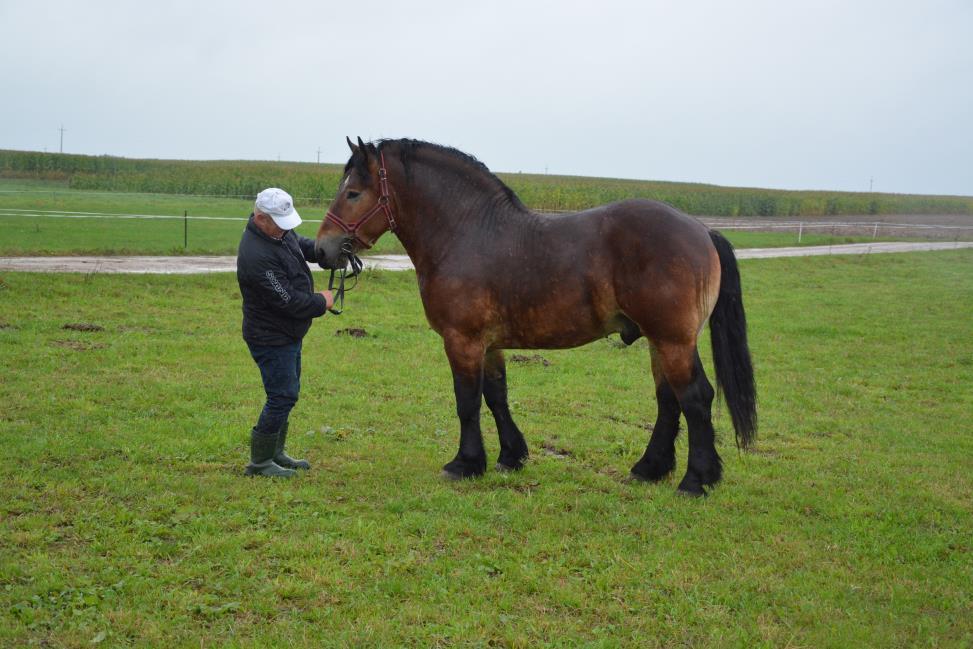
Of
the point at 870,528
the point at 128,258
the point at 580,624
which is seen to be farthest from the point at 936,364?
the point at 128,258

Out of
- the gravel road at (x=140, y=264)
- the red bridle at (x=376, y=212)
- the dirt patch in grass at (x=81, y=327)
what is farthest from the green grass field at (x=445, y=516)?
the gravel road at (x=140, y=264)

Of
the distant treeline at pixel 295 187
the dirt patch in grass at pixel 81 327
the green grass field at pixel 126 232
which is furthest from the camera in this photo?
the distant treeline at pixel 295 187

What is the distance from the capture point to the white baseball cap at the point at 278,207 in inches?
235

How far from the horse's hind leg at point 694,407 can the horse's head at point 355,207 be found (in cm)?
249

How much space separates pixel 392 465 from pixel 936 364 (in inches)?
361

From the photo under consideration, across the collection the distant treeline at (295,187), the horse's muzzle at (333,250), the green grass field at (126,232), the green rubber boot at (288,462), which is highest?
the distant treeline at (295,187)

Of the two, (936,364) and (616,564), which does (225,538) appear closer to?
(616,564)

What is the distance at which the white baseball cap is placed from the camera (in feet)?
19.6

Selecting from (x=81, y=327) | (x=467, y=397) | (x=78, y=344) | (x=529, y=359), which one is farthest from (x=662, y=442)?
(x=81, y=327)

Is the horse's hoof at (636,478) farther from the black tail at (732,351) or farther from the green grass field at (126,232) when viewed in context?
the green grass field at (126,232)

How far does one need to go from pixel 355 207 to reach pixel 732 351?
A: 10.4 feet

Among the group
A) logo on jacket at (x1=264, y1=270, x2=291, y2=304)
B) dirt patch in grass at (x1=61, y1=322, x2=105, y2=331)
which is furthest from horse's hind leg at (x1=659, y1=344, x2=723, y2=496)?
dirt patch in grass at (x1=61, y1=322, x2=105, y2=331)

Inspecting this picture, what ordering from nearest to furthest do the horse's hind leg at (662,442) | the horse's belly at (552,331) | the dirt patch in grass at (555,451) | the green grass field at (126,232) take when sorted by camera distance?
1. the horse's belly at (552,331)
2. the horse's hind leg at (662,442)
3. the dirt patch in grass at (555,451)
4. the green grass field at (126,232)

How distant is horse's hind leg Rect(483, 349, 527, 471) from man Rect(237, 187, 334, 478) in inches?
57.7
